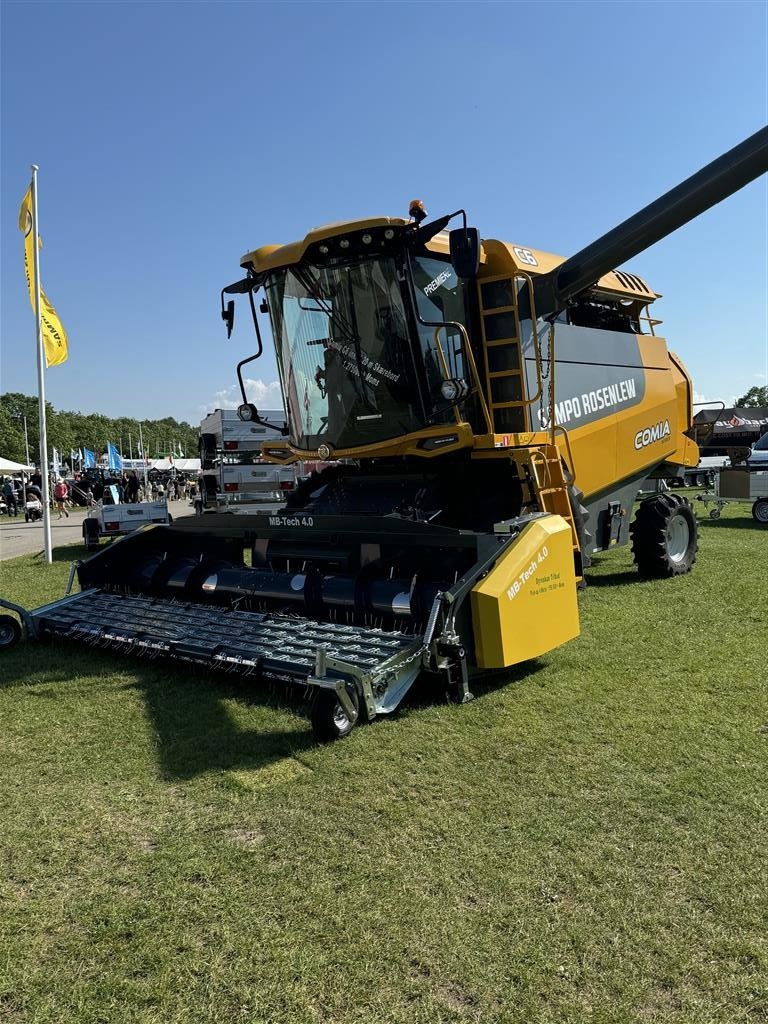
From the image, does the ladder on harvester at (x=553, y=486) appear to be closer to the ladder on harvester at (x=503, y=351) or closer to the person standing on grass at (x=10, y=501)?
the ladder on harvester at (x=503, y=351)

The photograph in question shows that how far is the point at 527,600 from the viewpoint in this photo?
4.62 meters

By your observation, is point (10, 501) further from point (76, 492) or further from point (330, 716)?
point (330, 716)

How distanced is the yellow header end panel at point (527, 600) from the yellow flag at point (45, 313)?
9718 mm

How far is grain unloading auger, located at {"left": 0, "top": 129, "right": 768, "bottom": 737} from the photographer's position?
4.52 m

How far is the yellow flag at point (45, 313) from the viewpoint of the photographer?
468 inches

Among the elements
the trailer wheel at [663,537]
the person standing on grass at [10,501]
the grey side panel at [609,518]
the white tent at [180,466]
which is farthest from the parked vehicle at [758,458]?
the white tent at [180,466]

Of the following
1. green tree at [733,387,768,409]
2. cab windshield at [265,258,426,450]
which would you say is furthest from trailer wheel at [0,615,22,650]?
green tree at [733,387,768,409]

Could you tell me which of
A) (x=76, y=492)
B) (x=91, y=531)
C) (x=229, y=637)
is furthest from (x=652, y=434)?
(x=76, y=492)

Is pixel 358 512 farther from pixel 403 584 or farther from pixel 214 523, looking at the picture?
pixel 403 584

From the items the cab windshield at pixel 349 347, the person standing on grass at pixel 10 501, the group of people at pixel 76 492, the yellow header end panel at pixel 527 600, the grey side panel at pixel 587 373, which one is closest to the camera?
the yellow header end panel at pixel 527 600

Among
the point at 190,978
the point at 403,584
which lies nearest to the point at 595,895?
the point at 190,978

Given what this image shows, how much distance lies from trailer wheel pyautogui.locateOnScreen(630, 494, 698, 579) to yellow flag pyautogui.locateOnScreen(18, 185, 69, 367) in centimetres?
923

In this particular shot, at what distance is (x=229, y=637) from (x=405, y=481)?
8.14 ft

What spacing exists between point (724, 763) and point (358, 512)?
385 cm
